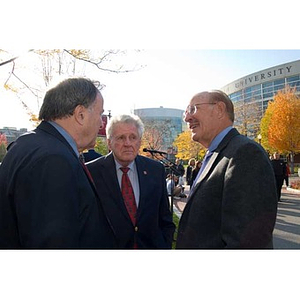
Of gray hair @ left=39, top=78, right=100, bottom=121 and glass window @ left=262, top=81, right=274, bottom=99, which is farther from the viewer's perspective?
glass window @ left=262, top=81, right=274, bottom=99

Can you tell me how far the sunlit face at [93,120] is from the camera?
1714mm

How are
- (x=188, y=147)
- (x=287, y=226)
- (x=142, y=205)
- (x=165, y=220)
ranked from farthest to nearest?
(x=188, y=147) → (x=287, y=226) → (x=165, y=220) → (x=142, y=205)

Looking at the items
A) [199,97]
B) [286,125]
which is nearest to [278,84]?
[286,125]

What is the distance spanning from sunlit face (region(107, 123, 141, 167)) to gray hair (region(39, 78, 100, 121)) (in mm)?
1016

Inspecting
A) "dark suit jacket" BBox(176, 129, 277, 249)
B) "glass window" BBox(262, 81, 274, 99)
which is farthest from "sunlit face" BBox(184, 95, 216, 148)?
"glass window" BBox(262, 81, 274, 99)

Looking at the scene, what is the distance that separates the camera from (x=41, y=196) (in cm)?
130

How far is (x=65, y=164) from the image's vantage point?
135 centimetres

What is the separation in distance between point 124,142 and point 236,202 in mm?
1355

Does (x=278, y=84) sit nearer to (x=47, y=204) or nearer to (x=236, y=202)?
(x=236, y=202)

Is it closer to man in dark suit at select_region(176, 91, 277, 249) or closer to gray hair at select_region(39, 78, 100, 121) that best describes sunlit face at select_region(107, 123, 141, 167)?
man in dark suit at select_region(176, 91, 277, 249)

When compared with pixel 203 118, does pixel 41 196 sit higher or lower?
lower

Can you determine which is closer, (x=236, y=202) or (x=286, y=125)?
(x=236, y=202)

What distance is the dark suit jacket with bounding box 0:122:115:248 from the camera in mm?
1300

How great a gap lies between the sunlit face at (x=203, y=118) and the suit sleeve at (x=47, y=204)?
114 cm
